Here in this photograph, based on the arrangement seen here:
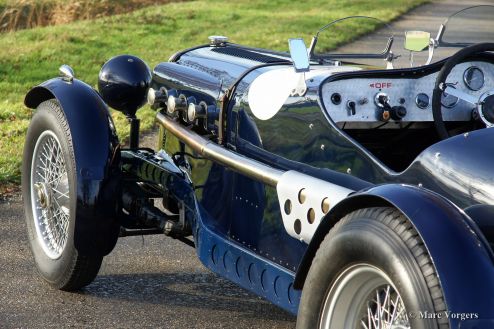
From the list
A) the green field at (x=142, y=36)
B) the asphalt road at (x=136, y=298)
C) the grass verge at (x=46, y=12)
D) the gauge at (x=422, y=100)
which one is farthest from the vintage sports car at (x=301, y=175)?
the grass verge at (x=46, y=12)

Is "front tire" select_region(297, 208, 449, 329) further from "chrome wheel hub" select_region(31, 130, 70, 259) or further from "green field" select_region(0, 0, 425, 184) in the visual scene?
"green field" select_region(0, 0, 425, 184)

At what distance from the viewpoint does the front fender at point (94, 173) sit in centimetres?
498

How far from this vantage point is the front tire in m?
3.02

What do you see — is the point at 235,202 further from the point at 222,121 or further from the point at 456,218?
the point at 456,218

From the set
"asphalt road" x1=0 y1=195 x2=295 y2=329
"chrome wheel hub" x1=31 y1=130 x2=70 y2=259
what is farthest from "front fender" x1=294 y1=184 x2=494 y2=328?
"chrome wheel hub" x1=31 y1=130 x2=70 y2=259

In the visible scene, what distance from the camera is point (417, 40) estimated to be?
509cm

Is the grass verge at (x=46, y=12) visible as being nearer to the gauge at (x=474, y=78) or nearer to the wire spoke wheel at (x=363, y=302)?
the gauge at (x=474, y=78)

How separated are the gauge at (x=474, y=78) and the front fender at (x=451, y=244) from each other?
142 cm

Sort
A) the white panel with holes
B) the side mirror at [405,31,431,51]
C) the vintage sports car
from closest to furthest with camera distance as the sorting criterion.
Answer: the vintage sports car, the white panel with holes, the side mirror at [405,31,431,51]

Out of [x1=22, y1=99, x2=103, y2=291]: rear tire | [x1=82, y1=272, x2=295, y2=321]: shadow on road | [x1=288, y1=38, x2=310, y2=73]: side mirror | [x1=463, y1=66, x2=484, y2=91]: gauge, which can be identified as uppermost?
[x1=288, y1=38, x2=310, y2=73]: side mirror

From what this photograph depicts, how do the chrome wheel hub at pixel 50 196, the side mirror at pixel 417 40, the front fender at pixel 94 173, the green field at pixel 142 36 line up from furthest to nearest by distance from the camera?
the green field at pixel 142 36 → the chrome wheel hub at pixel 50 196 → the side mirror at pixel 417 40 → the front fender at pixel 94 173

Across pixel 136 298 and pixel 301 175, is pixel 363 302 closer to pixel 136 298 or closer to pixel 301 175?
pixel 301 175

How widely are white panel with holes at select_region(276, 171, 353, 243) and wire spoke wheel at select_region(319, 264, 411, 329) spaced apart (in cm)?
43

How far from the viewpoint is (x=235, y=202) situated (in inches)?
184
